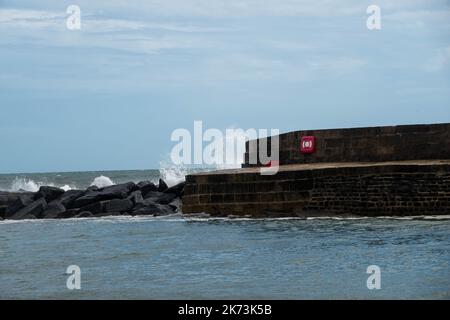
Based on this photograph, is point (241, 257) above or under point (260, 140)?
under

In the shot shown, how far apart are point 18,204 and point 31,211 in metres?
1.39

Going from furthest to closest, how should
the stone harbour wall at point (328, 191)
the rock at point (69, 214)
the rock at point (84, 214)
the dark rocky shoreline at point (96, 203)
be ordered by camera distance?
the rock at point (69, 214) → the dark rocky shoreline at point (96, 203) → the rock at point (84, 214) → the stone harbour wall at point (328, 191)

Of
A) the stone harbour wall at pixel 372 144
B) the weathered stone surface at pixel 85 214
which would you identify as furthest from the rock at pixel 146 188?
the stone harbour wall at pixel 372 144

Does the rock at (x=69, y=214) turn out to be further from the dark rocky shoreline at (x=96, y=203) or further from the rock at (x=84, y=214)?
the rock at (x=84, y=214)

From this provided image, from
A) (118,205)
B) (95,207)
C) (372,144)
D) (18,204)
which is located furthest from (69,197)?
(372,144)

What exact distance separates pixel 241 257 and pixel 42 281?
283 centimetres

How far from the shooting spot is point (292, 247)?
14375 mm

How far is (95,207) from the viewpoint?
77.7 feet

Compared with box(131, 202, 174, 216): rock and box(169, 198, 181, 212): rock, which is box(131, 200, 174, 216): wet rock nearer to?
box(131, 202, 174, 216): rock

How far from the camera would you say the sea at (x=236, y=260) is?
1088 centimetres

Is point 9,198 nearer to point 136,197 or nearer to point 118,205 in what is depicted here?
point 136,197

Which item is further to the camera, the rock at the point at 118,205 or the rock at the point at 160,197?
the rock at the point at 160,197
